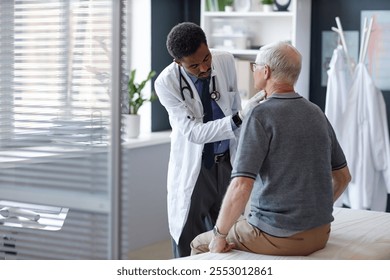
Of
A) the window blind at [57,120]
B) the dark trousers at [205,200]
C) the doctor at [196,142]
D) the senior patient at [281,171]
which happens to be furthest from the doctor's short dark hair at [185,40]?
the window blind at [57,120]

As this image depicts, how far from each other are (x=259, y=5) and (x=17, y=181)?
3371mm

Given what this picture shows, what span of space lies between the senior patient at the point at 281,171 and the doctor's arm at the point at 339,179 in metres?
0.23

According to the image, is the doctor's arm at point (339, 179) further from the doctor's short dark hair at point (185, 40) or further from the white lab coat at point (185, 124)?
the doctor's short dark hair at point (185, 40)

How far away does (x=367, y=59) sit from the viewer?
16.8 feet

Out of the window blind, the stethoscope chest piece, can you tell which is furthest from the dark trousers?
the window blind

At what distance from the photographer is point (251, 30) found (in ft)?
17.8

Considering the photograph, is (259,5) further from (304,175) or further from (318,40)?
(304,175)

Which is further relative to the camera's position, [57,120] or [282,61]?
[282,61]

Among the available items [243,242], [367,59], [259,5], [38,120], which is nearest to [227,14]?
[259,5]

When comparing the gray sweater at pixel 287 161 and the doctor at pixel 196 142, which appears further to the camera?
the doctor at pixel 196 142

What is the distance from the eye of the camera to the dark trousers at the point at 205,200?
11.4 ft

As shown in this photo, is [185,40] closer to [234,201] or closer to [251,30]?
[234,201]

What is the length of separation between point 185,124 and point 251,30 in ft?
7.26

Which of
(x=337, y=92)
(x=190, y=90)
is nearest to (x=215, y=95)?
(x=190, y=90)
